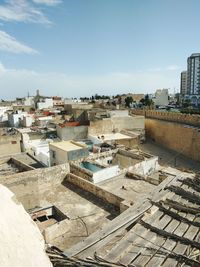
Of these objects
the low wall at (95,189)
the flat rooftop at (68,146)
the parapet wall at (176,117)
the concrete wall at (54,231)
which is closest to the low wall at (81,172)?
the low wall at (95,189)

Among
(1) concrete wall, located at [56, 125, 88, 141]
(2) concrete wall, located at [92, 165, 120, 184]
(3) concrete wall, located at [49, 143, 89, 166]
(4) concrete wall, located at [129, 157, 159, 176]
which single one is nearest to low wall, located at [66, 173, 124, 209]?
(2) concrete wall, located at [92, 165, 120, 184]

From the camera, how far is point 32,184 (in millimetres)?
11719

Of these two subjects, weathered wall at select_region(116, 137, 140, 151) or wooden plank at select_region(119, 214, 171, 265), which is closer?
wooden plank at select_region(119, 214, 171, 265)

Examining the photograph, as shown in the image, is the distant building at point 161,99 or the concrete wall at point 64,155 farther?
the distant building at point 161,99

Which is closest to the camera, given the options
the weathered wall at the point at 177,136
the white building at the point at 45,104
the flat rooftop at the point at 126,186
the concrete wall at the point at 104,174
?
the flat rooftop at the point at 126,186

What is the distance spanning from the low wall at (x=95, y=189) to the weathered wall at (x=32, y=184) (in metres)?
0.82

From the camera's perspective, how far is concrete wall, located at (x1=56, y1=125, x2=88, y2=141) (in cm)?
2434

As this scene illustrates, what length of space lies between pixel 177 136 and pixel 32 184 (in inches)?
687

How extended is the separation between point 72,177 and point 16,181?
9.31 ft

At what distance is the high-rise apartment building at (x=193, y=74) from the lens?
309 feet

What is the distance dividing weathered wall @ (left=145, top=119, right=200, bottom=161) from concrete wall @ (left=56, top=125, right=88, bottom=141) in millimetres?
8995

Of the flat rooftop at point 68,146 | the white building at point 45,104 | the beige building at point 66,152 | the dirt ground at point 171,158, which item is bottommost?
the dirt ground at point 171,158

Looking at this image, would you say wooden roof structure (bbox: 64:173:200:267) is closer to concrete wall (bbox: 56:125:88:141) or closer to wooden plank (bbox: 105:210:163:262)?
wooden plank (bbox: 105:210:163:262)

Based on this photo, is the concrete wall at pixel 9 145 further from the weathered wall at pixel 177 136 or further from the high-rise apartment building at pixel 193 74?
the high-rise apartment building at pixel 193 74
